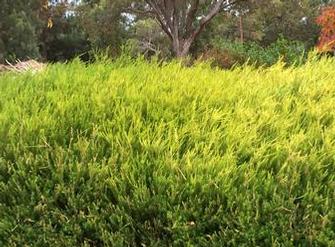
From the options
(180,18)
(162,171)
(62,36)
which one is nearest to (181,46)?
(180,18)

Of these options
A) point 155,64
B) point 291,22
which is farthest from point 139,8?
point 155,64

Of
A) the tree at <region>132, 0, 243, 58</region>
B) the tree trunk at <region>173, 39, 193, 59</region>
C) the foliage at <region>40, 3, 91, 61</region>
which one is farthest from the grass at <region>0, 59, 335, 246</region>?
the foliage at <region>40, 3, 91, 61</region>

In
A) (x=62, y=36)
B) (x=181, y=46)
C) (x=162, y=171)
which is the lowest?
(x=62, y=36)

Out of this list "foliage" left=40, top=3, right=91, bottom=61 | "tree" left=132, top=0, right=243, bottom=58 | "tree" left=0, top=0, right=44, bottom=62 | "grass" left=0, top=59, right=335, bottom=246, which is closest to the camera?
"grass" left=0, top=59, right=335, bottom=246

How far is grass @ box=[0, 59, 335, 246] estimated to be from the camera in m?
2.27

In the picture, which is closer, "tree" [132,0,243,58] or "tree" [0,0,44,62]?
"tree" [0,0,44,62]

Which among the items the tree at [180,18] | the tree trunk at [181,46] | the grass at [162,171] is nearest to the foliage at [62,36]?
the tree at [180,18]

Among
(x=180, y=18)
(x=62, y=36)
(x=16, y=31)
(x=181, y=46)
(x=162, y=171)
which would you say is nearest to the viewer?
(x=162, y=171)

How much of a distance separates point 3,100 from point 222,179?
1.29 m

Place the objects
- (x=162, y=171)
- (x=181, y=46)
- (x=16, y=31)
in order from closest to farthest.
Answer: (x=162, y=171) → (x=16, y=31) → (x=181, y=46)

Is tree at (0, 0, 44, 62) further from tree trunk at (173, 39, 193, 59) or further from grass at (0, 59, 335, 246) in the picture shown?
grass at (0, 59, 335, 246)

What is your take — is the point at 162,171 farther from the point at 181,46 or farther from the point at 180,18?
the point at 180,18

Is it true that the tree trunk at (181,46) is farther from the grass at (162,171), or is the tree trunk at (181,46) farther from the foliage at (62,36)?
the grass at (162,171)

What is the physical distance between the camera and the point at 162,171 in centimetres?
240
